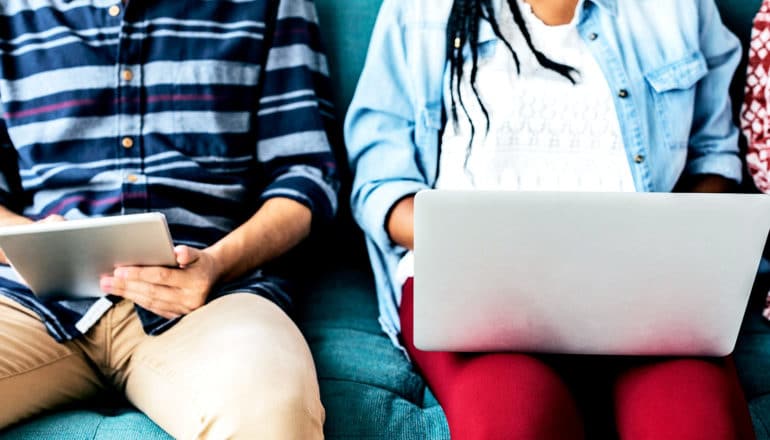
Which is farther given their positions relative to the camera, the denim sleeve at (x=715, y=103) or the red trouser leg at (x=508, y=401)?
the denim sleeve at (x=715, y=103)

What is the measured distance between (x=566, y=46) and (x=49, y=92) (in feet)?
→ 2.63

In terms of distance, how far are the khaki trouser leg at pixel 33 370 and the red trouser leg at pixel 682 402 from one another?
70cm

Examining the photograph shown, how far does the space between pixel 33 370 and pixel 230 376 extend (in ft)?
0.93

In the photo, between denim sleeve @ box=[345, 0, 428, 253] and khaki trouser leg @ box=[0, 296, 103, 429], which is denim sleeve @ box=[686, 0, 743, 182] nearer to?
denim sleeve @ box=[345, 0, 428, 253]

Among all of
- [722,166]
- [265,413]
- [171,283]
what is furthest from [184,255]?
[722,166]

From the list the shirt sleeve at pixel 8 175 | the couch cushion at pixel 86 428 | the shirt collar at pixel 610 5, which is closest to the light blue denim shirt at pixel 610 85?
the shirt collar at pixel 610 5

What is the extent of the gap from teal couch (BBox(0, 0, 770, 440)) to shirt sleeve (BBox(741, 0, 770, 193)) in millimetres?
100

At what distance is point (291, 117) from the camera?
1174 millimetres

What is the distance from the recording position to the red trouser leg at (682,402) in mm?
743

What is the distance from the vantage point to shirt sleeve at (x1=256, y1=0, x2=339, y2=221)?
3.85 feet

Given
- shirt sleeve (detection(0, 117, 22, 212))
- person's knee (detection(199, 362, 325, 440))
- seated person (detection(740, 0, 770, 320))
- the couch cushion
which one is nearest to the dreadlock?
seated person (detection(740, 0, 770, 320))

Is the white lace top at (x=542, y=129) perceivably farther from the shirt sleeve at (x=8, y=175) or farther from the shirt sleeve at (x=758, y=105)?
the shirt sleeve at (x=8, y=175)

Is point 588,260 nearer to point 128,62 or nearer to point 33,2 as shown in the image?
point 128,62

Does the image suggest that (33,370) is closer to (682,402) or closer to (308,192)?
(308,192)
